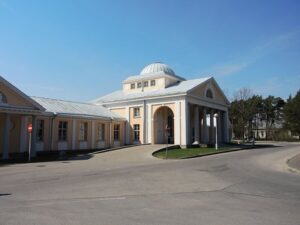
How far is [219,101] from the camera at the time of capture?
44594 millimetres

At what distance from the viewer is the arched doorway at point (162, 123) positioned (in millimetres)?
38406

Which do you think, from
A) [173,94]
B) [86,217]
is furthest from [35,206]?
[173,94]

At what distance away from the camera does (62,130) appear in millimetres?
31016

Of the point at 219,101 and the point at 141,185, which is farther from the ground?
the point at 219,101

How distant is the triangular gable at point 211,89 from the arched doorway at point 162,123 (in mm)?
4123

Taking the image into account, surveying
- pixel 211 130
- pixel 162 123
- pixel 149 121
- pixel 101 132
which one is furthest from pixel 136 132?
pixel 211 130

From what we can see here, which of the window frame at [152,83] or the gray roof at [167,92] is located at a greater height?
the window frame at [152,83]

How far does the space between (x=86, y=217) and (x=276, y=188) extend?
23.3ft

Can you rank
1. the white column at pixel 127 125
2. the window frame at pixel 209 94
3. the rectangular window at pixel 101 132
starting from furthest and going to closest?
the window frame at pixel 209 94
the white column at pixel 127 125
the rectangular window at pixel 101 132

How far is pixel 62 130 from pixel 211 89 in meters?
20.6

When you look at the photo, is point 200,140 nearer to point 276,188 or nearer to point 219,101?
point 219,101

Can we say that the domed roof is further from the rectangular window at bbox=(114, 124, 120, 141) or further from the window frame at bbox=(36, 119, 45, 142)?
the window frame at bbox=(36, 119, 45, 142)

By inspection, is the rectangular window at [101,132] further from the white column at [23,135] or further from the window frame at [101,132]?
the white column at [23,135]

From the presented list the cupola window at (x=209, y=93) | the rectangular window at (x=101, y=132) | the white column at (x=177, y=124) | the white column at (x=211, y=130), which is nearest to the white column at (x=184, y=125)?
the white column at (x=177, y=124)
